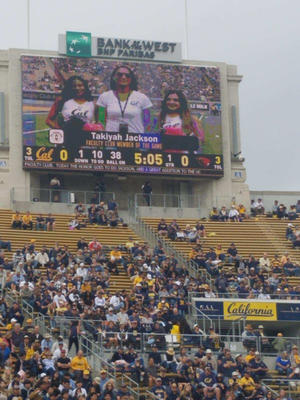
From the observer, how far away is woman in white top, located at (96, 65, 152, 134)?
172ft

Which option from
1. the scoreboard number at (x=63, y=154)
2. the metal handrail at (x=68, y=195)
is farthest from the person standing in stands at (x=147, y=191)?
the scoreboard number at (x=63, y=154)

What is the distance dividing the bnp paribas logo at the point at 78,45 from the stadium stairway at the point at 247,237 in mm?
6878

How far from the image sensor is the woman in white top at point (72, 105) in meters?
51.6

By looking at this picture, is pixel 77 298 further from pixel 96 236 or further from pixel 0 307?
pixel 96 236

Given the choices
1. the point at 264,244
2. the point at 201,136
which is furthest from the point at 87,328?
the point at 201,136

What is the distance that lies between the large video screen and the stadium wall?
0.39 metres

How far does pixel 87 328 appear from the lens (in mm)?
36344

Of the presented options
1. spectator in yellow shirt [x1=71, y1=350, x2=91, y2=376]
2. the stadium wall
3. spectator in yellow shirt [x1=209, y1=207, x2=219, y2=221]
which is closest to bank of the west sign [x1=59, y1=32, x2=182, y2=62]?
the stadium wall

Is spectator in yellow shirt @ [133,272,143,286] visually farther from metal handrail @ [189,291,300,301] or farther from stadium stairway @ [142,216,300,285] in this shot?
stadium stairway @ [142,216,300,285]

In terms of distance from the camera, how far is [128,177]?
53094 mm

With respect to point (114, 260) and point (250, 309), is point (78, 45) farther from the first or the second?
point (250, 309)

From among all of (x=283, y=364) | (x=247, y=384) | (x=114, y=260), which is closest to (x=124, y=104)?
(x=114, y=260)

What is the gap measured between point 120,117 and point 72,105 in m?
1.87

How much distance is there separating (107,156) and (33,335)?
1948cm
